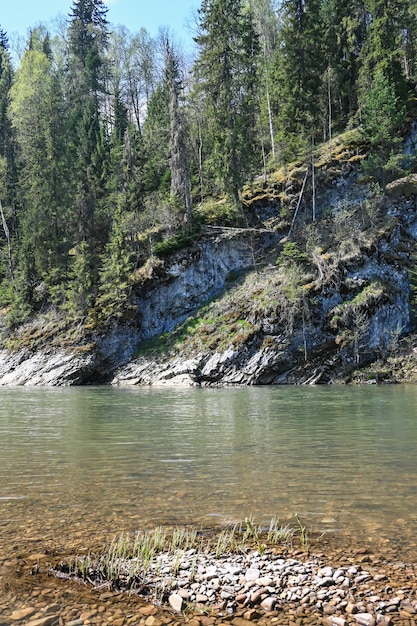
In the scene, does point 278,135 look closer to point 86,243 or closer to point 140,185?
point 140,185

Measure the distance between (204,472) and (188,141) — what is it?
40015mm

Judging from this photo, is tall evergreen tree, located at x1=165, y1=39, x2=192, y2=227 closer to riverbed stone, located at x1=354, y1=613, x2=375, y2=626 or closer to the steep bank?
the steep bank

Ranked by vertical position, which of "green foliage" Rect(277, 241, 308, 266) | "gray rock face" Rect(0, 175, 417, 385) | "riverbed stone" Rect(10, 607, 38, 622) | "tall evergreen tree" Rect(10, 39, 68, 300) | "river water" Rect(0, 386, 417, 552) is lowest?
"river water" Rect(0, 386, 417, 552)

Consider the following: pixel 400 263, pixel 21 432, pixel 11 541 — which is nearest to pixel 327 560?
pixel 11 541

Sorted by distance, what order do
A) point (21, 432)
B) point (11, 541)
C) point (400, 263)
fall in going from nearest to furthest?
point (11, 541)
point (21, 432)
point (400, 263)

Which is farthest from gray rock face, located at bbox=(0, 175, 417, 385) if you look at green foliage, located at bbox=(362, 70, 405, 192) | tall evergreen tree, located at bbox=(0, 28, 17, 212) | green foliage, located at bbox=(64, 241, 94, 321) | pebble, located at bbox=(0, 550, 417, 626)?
pebble, located at bbox=(0, 550, 417, 626)

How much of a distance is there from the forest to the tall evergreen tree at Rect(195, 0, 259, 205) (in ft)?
0.35

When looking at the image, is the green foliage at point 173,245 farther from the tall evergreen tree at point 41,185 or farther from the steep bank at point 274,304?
the tall evergreen tree at point 41,185

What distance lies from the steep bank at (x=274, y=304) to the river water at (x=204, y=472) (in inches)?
556

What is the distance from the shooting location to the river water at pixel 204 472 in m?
5.64

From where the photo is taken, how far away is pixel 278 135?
4047cm

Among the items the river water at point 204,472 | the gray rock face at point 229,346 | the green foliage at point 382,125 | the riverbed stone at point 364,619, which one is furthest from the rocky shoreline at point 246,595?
the green foliage at point 382,125

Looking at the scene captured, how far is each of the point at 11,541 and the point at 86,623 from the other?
201 cm

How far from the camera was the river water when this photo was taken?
5.64 meters
